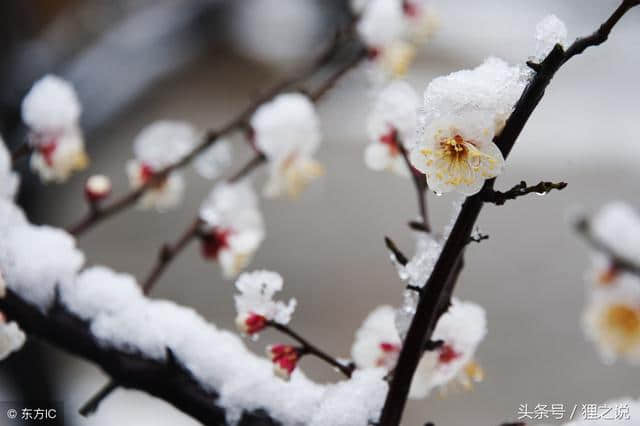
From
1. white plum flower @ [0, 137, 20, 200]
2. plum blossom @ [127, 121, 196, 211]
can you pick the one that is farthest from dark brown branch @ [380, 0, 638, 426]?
plum blossom @ [127, 121, 196, 211]

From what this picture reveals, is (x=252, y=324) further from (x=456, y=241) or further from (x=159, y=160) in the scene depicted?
(x=159, y=160)

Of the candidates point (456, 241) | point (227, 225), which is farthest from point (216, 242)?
point (456, 241)

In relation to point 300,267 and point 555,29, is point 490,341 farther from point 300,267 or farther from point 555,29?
point 555,29

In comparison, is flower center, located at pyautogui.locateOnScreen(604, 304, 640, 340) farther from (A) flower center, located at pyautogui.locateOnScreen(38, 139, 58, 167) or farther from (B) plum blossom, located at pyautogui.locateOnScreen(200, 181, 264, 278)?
(A) flower center, located at pyautogui.locateOnScreen(38, 139, 58, 167)

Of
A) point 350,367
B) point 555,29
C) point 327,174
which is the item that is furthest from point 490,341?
point 555,29

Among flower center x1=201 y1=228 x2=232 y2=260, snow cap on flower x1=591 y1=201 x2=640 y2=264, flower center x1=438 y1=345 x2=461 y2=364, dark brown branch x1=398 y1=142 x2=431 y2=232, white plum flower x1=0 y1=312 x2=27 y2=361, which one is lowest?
white plum flower x1=0 y1=312 x2=27 y2=361
